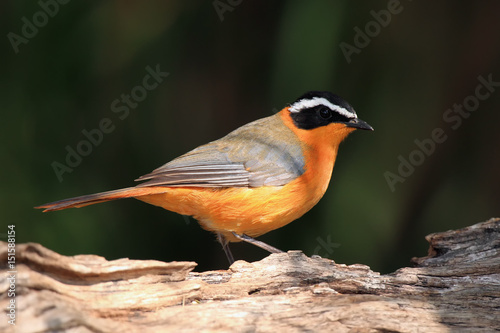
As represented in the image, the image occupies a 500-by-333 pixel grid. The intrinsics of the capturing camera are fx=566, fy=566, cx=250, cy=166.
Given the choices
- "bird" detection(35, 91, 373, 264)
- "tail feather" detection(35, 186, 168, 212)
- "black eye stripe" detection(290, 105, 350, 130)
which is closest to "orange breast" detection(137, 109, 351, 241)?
"bird" detection(35, 91, 373, 264)

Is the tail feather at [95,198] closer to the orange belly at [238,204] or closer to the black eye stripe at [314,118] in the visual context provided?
the orange belly at [238,204]

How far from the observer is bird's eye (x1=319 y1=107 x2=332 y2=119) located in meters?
5.13

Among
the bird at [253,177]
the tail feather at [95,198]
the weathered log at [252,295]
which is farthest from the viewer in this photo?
the bird at [253,177]

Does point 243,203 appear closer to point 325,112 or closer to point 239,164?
point 239,164

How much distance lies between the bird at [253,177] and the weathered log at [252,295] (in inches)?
29.9

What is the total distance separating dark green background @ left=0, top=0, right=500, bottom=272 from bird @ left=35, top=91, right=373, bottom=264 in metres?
0.92

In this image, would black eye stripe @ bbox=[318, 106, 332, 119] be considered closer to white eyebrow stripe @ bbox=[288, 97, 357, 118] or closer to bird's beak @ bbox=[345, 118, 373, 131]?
white eyebrow stripe @ bbox=[288, 97, 357, 118]

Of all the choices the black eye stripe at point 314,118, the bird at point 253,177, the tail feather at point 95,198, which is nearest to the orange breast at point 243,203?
the bird at point 253,177

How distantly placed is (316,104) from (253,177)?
3.34ft

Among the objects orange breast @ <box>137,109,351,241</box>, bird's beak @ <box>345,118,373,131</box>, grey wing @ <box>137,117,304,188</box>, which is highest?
bird's beak @ <box>345,118,373,131</box>

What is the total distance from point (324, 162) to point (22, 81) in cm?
315

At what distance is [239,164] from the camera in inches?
188

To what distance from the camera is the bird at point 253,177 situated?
4461mm

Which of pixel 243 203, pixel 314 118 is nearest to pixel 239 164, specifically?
pixel 243 203
